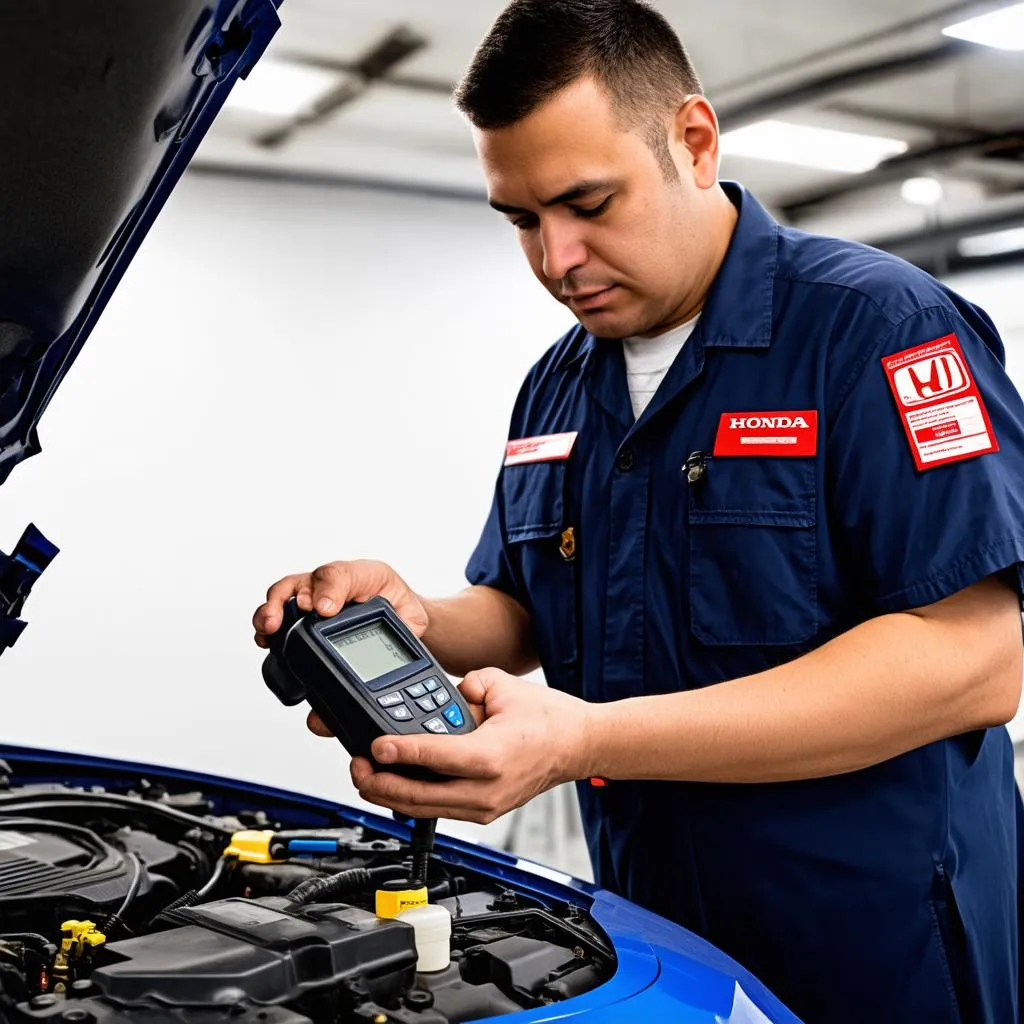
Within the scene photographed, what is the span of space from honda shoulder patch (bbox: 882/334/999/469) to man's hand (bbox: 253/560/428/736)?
0.54m

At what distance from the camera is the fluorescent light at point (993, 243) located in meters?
5.17

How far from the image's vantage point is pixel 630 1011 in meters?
0.85

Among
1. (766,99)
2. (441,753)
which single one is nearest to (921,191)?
(766,99)

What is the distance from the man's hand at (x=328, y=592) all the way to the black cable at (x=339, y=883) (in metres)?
0.13

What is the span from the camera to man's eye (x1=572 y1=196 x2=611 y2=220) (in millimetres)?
1168

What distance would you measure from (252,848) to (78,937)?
0.87ft

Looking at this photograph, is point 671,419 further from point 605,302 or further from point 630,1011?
point 630,1011

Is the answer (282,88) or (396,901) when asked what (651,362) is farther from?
(282,88)

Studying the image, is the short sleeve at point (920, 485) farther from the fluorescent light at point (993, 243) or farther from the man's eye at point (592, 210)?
the fluorescent light at point (993, 243)

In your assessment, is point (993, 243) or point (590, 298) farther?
point (993, 243)

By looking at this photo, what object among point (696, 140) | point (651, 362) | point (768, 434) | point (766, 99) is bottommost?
point (768, 434)

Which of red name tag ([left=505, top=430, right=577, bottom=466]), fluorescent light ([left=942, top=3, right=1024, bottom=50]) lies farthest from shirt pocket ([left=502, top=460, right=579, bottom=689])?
fluorescent light ([left=942, top=3, right=1024, bottom=50])

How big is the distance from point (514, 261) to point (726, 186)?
12.4ft

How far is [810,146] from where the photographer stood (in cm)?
470
